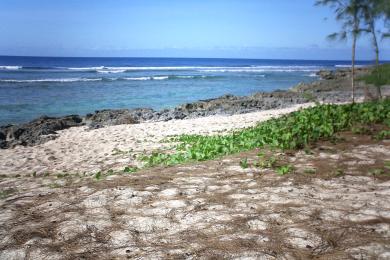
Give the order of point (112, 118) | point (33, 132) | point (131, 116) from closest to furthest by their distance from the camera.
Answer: point (33, 132) → point (131, 116) → point (112, 118)

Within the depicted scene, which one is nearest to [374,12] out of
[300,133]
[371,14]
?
[371,14]

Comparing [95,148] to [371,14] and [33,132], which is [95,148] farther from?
[371,14]

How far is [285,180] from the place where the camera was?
6121 mm

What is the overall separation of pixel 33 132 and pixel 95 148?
5.91 metres

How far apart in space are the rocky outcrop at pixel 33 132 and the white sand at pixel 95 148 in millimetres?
A: 667

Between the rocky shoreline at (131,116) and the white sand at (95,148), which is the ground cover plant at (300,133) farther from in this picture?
Answer: the rocky shoreline at (131,116)

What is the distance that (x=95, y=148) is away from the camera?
1330cm

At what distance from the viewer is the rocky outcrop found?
52.5ft

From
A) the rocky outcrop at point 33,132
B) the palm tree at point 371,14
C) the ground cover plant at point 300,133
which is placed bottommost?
the rocky outcrop at point 33,132

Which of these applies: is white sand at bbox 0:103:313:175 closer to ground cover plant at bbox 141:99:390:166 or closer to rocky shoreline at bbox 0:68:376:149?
rocky shoreline at bbox 0:68:376:149

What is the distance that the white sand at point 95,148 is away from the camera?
10727mm

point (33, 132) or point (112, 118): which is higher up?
point (112, 118)

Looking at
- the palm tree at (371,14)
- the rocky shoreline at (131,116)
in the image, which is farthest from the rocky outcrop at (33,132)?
the palm tree at (371,14)

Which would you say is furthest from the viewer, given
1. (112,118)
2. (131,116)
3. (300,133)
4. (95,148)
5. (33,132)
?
→ (112,118)
